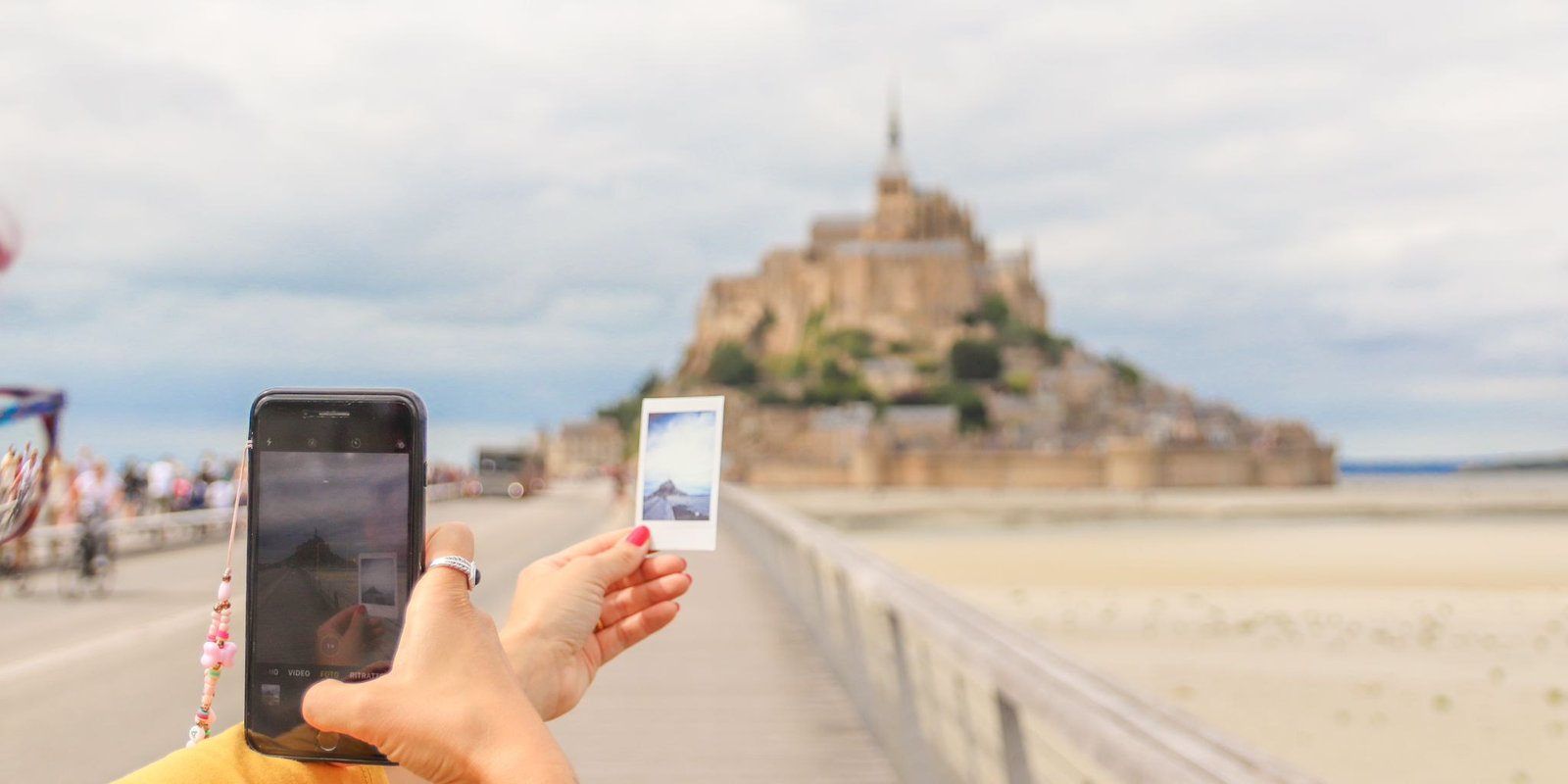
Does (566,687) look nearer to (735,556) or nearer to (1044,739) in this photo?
(1044,739)

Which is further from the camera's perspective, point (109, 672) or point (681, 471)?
point (109, 672)

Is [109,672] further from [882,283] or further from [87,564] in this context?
[882,283]

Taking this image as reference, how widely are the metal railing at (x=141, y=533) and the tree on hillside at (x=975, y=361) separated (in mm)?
101281

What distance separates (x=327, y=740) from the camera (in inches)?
43.2

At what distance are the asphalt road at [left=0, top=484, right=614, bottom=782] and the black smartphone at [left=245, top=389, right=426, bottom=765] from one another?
1.95m

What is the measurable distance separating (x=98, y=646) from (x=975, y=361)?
4590 inches

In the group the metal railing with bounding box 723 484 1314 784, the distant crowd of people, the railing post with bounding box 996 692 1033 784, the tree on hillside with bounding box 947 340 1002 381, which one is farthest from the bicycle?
the tree on hillside with bounding box 947 340 1002 381

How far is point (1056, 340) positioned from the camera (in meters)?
137

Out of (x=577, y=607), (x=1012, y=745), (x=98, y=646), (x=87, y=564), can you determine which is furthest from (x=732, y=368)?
(x=577, y=607)

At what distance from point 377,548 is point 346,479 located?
0.08 meters

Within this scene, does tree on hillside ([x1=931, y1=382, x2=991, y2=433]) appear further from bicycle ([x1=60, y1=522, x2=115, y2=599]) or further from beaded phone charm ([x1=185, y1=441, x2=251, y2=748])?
beaded phone charm ([x1=185, y1=441, x2=251, y2=748])

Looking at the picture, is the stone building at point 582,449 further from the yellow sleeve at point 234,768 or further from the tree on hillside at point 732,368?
the yellow sleeve at point 234,768

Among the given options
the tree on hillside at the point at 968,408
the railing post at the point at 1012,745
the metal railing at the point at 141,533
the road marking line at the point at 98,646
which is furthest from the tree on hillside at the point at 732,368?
the railing post at the point at 1012,745

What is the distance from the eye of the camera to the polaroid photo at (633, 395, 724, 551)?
4.45 ft
